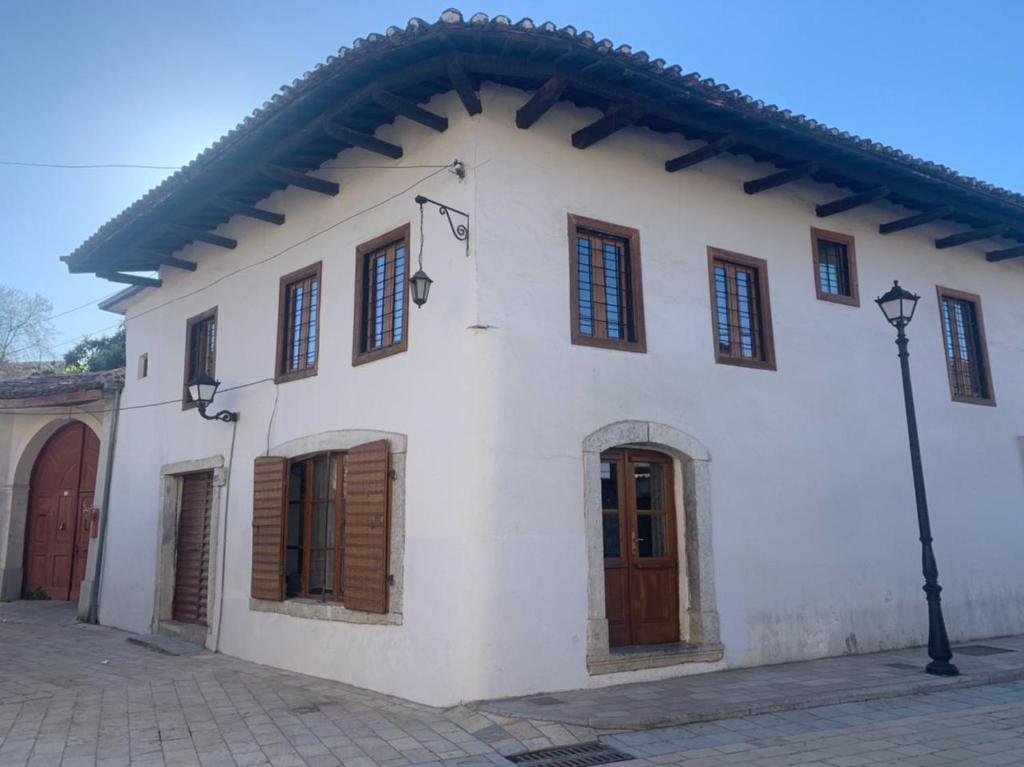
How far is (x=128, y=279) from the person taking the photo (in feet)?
40.0

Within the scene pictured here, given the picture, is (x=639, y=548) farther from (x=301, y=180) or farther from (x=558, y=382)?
(x=301, y=180)

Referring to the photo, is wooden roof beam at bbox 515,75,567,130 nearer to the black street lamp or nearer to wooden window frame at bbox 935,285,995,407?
the black street lamp

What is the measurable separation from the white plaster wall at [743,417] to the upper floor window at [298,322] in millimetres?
2940

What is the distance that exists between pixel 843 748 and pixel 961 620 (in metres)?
5.41

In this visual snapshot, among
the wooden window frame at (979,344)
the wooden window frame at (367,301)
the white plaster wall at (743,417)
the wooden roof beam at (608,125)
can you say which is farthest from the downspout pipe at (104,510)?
the wooden window frame at (979,344)

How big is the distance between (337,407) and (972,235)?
8487 millimetres

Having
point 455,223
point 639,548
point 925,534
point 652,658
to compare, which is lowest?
point 652,658

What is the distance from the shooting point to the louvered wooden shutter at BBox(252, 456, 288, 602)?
896cm

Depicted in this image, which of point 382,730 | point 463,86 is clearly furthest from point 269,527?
point 463,86

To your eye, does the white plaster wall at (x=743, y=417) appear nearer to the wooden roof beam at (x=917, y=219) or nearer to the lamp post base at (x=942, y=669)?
the wooden roof beam at (x=917, y=219)

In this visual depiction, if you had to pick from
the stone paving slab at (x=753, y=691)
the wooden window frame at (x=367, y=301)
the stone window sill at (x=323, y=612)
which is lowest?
the stone paving slab at (x=753, y=691)

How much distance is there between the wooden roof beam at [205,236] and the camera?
1055cm

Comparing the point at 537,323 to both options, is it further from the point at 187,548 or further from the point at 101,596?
the point at 101,596

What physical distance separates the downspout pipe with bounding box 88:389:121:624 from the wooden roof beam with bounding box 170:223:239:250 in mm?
3832
